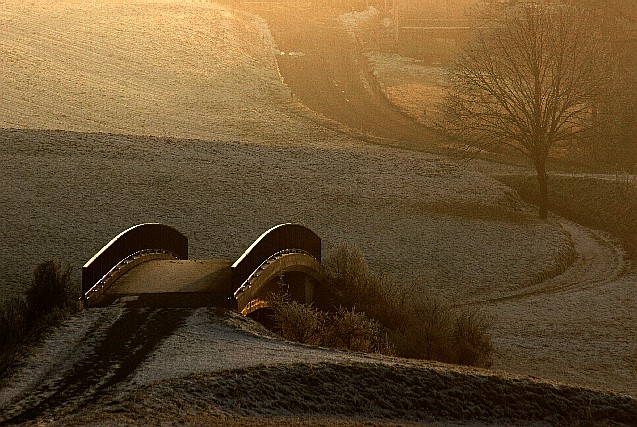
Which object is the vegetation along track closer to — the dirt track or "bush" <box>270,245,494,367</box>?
the dirt track

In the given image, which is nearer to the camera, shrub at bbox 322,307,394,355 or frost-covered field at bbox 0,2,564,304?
shrub at bbox 322,307,394,355

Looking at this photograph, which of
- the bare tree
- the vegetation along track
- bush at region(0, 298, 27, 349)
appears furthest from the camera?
the bare tree

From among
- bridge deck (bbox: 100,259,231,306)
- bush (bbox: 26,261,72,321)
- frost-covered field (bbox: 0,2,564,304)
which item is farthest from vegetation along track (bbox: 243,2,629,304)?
bush (bbox: 26,261,72,321)

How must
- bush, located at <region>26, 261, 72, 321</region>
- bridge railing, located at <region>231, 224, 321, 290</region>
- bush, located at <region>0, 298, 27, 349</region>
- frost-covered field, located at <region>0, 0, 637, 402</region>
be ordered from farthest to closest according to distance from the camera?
frost-covered field, located at <region>0, 0, 637, 402</region> < bush, located at <region>26, 261, 72, 321</region> < bridge railing, located at <region>231, 224, 321, 290</region> < bush, located at <region>0, 298, 27, 349</region>

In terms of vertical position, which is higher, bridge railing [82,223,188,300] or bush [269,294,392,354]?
bridge railing [82,223,188,300]

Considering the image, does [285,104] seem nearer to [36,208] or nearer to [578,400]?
[36,208]

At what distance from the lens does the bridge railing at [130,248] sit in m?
22.8

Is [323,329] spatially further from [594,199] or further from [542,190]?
[594,199]

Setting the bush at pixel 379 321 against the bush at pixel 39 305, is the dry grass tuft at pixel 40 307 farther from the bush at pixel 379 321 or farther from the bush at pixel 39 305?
the bush at pixel 379 321

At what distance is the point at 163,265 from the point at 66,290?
232cm

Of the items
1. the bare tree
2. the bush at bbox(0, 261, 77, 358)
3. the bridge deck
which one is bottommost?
the bush at bbox(0, 261, 77, 358)

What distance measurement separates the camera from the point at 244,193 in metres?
45.0

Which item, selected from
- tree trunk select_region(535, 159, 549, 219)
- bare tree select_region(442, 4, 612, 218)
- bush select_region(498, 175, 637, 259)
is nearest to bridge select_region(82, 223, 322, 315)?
tree trunk select_region(535, 159, 549, 219)

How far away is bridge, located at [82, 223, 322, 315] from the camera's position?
22.6 metres
